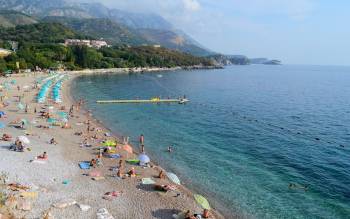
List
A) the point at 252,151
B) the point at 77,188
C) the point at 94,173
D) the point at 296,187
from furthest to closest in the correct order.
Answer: the point at 252,151 < the point at 296,187 < the point at 94,173 < the point at 77,188

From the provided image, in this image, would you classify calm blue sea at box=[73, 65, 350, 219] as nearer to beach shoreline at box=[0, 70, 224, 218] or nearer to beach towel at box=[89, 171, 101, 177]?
beach shoreline at box=[0, 70, 224, 218]

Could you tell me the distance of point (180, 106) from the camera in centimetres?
7675

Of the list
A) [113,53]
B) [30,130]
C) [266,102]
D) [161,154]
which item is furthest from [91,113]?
[113,53]

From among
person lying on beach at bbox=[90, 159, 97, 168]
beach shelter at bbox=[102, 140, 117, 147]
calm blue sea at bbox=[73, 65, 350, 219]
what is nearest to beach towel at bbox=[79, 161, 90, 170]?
person lying on beach at bbox=[90, 159, 97, 168]

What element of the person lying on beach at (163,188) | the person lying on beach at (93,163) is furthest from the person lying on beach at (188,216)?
the person lying on beach at (93,163)

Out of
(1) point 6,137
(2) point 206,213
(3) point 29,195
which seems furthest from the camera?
(1) point 6,137

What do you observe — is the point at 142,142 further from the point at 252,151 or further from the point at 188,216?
the point at 188,216

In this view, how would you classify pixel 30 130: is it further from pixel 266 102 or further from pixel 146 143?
pixel 266 102

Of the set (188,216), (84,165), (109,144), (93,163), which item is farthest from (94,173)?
(188,216)

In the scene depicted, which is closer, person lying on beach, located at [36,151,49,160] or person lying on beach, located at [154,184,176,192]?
person lying on beach, located at [154,184,176,192]

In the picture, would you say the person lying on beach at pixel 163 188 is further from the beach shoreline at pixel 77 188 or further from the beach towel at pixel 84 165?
the beach towel at pixel 84 165

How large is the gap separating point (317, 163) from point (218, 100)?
50.4 m

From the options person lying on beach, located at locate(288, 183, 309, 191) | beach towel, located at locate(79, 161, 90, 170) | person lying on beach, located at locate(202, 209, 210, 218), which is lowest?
person lying on beach, located at locate(288, 183, 309, 191)

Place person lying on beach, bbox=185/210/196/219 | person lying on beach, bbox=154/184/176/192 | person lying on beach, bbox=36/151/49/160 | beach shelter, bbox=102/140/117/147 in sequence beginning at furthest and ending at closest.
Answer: beach shelter, bbox=102/140/117/147, person lying on beach, bbox=36/151/49/160, person lying on beach, bbox=154/184/176/192, person lying on beach, bbox=185/210/196/219
